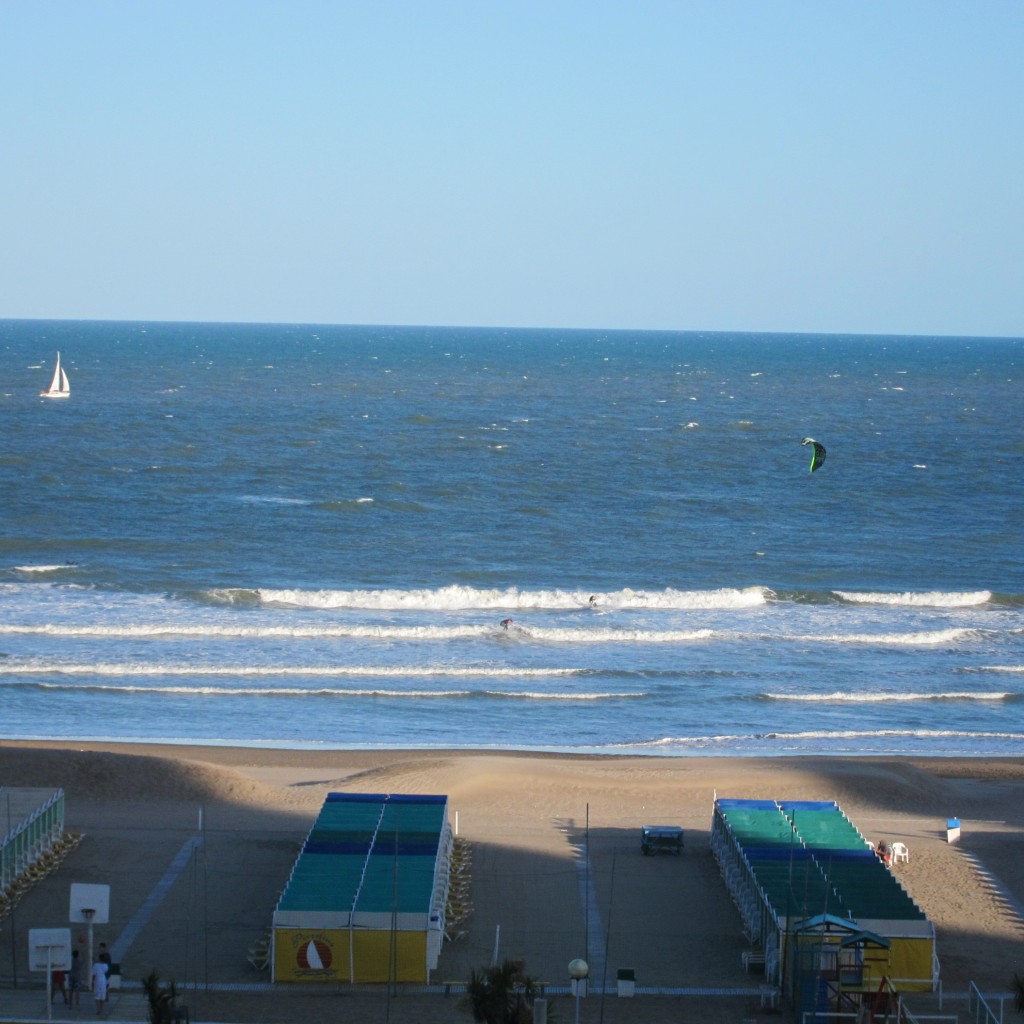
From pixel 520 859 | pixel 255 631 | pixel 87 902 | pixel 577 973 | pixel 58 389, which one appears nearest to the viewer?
pixel 577 973

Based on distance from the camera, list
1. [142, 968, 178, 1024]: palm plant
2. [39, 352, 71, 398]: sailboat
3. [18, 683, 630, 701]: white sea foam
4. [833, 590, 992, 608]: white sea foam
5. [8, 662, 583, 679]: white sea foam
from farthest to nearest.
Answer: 1. [39, 352, 71, 398]: sailboat
2. [833, 590, 992, 608]: white sea foam
3. [8, 662, 583, 679]: white sea foam
4. [18, 683, 630, 701]: white sea foam
5. [142, 968, 178, 1024]: palm plant

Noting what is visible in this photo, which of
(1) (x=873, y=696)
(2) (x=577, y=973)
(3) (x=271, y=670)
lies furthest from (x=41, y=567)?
(2) (x=577, y=973)

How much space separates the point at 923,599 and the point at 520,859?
23397 mm

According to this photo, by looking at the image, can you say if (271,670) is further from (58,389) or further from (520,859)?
(58,389)

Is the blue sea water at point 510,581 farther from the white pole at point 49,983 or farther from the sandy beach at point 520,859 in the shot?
the white pole at point 49,983

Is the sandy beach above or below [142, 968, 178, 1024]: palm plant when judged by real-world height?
below

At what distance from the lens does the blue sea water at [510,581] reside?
97.2 feet

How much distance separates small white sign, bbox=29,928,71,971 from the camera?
48.9 ft

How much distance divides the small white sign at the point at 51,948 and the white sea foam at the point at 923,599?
2904cm

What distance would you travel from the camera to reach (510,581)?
42.0 metres

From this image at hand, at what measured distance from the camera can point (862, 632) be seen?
36969mm

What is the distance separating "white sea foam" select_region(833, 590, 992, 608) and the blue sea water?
0.08 metres

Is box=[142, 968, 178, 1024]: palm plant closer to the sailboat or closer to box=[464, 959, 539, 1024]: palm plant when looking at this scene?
box=[464, 959, 539, 1024]: palm plant

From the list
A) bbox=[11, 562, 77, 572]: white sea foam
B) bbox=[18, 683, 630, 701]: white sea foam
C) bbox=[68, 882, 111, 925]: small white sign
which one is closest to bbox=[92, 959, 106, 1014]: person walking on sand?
bbox=[68, 882, 111, 925]: small white sign
